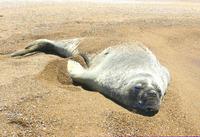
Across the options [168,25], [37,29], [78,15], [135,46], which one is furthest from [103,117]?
[78,15]

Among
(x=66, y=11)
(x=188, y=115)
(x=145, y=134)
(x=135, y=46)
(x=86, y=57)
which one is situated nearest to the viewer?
(x=145, y=134)

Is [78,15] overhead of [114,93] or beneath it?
beneath

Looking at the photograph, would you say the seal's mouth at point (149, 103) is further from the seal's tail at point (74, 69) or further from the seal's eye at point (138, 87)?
the seal's tail at point (74, 69)

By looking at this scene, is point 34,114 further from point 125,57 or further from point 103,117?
point 125,57

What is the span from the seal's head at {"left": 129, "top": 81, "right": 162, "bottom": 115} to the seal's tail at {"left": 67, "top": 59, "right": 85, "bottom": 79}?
116 centimetres

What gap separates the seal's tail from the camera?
596 centimetres

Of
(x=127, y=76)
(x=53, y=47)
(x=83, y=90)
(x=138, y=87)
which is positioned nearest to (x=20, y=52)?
(x=53, y=47)

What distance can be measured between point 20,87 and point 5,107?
0.60 m

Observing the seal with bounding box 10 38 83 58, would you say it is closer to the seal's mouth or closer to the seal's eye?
the seal's eye

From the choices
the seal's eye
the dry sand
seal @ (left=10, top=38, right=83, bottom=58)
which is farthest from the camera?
seal @ (left=10, top=38, right=83, bottom=58)

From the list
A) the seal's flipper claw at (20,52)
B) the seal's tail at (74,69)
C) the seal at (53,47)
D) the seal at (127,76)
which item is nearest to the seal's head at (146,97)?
the seal at (127,76)

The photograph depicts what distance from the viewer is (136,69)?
18.0ft

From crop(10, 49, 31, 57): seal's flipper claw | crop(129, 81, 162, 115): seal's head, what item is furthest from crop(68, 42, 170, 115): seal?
crop(10, 49, 31, 57): seal's flipper claw

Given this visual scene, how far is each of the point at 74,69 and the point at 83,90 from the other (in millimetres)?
798
